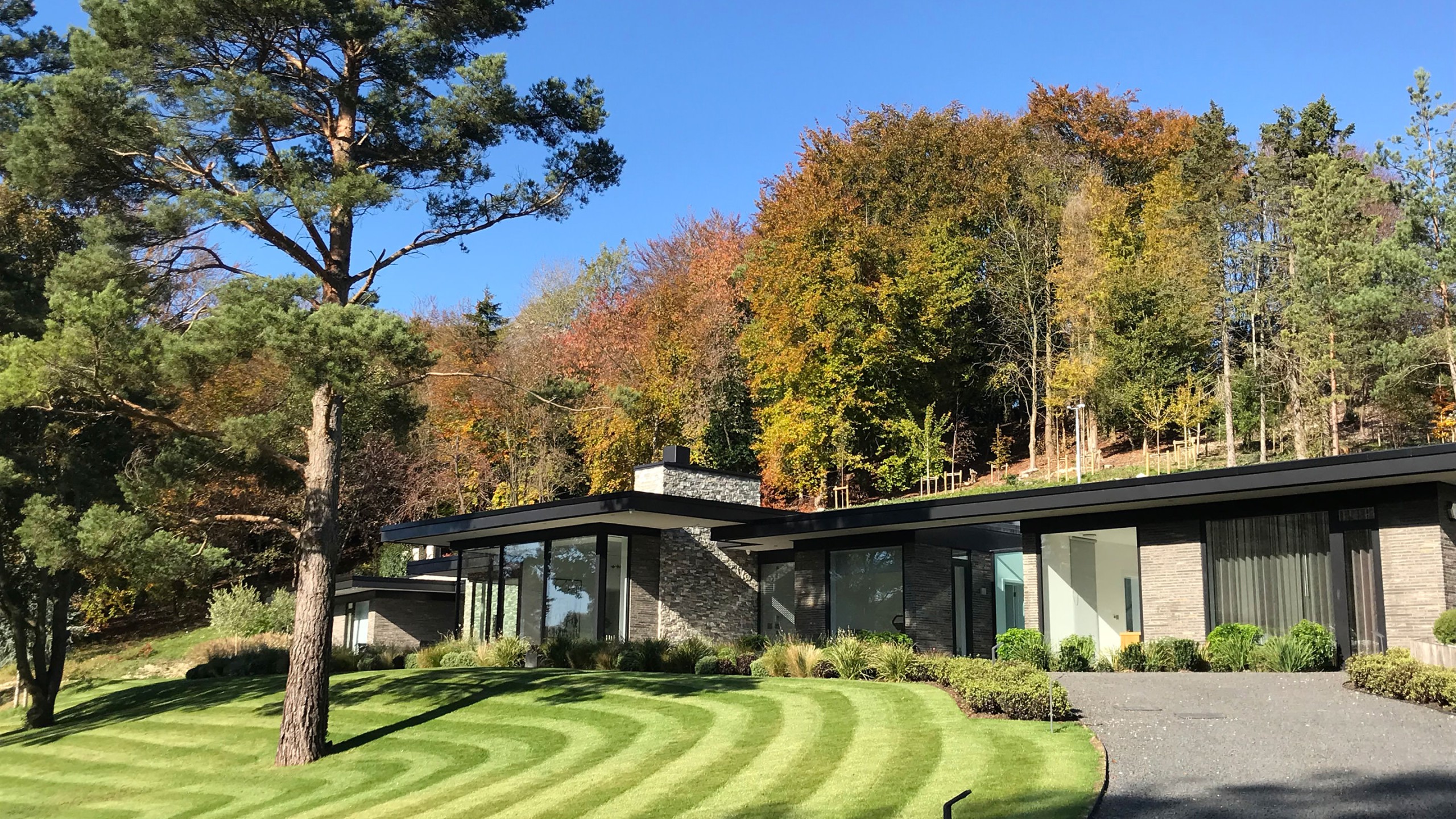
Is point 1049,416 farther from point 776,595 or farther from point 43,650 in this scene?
point 43,650

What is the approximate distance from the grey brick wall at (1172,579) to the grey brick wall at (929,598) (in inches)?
159

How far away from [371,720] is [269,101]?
7976 mm

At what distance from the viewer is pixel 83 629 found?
3050cm

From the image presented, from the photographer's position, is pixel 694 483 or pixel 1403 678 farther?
pixel 694 483

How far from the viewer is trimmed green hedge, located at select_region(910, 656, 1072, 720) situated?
35.0ft

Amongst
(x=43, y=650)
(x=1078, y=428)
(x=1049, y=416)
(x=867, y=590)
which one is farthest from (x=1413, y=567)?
(x=1049, y=416)

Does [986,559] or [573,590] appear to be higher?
[986,559]

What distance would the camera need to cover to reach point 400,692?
15.7 metres

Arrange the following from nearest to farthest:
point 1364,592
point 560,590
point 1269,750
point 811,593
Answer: point 1269,750 < point 1364,592 < point 560,590 < point 811,593

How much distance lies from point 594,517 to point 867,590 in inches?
205

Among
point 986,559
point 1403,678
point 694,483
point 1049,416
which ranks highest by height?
point 1049,416

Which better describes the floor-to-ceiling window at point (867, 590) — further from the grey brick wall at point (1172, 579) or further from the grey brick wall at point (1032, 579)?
the grey brick wall at point (1172, 579)

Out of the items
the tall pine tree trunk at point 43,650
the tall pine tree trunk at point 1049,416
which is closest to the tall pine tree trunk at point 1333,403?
the tall pine tree trunk at point 1049,416

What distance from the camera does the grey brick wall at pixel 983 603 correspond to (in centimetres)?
1986
